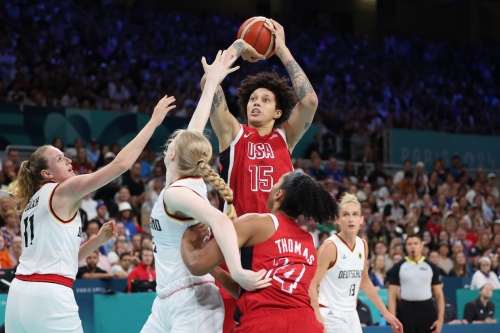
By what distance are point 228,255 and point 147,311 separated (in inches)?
226

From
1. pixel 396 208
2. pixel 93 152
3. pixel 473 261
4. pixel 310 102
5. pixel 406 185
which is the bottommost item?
pixel 473 261

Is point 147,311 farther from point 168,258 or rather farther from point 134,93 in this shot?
point 134,93

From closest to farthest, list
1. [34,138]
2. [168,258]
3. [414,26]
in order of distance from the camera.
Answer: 1. [168,258]
2. [34,138]
3. [414,26]

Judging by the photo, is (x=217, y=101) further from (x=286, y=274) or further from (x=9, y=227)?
(x=9, y=227)

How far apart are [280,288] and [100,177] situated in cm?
133

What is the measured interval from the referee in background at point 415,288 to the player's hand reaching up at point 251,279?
21.9ft

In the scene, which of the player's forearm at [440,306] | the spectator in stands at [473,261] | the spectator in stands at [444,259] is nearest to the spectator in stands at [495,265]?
the spectator in stands at [473,261]

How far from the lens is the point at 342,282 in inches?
323

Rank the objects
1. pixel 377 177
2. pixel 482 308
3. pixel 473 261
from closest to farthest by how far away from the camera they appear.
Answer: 1. pixel 482 308
2. pixel 473 261
3. pixel 377 177

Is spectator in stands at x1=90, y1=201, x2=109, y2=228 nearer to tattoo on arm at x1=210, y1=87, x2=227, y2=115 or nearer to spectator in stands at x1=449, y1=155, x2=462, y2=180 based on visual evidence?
tattoo on arm at x1=210, y1=87, x2=227, y2=115

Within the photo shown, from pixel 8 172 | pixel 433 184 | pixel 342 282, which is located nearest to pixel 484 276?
pixel 433 184

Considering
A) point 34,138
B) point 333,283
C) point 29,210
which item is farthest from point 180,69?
point 29,210

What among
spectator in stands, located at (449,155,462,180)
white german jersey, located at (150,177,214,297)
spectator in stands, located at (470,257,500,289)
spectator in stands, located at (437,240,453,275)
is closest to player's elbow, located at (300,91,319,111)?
white german jersey, located at (150,177,214,297)

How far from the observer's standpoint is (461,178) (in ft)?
61.9
